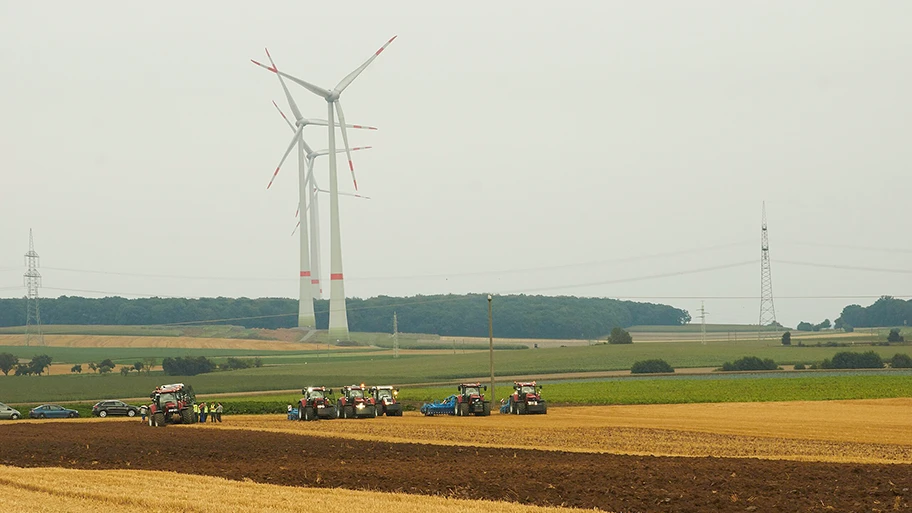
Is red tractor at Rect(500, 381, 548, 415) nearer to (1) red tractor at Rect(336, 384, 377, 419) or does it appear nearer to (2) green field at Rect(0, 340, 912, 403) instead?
(1) red tractor at Rect(336, 384, 377, 419)

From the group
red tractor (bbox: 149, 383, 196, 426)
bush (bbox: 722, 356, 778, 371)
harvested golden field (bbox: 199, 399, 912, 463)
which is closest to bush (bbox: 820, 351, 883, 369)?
bush (bbox: 722, 356, 778, 371)

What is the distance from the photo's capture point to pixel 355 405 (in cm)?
6819

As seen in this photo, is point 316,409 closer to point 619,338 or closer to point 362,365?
point 362,365

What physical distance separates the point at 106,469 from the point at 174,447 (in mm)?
8697

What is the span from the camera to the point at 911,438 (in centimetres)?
4678

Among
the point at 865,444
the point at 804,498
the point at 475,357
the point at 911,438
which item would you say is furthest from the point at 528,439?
the point at 475,357

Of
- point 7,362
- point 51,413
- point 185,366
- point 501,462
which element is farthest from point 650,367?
point 501,462

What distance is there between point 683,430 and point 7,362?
395 ft

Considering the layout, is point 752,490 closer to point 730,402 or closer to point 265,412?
point 730,402

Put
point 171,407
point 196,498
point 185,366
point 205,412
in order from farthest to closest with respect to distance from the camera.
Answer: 1. point 185,366
2. point 205,412
3. point 171,407
4. point 196,498

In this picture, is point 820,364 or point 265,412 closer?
point 265,412

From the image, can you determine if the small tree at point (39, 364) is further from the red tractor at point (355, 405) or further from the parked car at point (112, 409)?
the red tractor at point (355, 405)

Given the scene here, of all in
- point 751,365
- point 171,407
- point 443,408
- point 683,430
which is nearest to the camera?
point 683,430

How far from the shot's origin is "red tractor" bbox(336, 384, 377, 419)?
6806 centimetres
